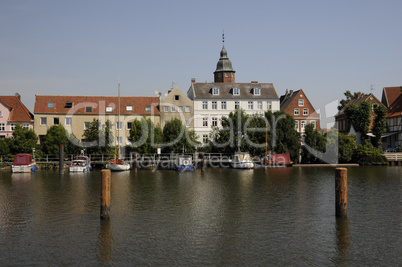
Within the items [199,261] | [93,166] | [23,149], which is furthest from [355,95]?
[199,261]

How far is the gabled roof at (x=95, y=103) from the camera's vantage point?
88000mm

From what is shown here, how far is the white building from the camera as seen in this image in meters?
92.8

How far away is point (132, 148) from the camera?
81.3 metres

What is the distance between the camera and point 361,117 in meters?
94.7

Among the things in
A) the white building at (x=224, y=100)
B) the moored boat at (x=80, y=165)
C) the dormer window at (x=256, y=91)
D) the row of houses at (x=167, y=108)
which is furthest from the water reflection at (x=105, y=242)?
the dormer window at (x=256, y=91)

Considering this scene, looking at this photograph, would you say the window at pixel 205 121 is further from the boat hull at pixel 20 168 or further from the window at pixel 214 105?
the boat hull at pixel 20 168

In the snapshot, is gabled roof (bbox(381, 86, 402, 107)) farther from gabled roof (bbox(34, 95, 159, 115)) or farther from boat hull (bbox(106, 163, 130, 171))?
boat hull (bbox(106, 163, 130, 171))

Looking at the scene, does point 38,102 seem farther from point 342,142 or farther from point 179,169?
point 342,142

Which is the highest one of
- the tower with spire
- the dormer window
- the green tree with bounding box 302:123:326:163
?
the tower with spire

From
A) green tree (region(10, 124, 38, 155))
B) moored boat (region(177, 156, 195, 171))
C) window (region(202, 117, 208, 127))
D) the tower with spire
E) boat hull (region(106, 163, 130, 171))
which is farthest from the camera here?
the tower with spire

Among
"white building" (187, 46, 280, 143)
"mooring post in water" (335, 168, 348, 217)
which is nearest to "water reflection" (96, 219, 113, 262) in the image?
"mooring post in water" (335, 168, 348, 217)

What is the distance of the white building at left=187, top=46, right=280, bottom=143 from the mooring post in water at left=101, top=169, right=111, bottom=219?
61.3 m

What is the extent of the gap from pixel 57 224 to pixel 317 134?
64.3m

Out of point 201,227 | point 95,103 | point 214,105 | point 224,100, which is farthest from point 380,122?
point 201,227
